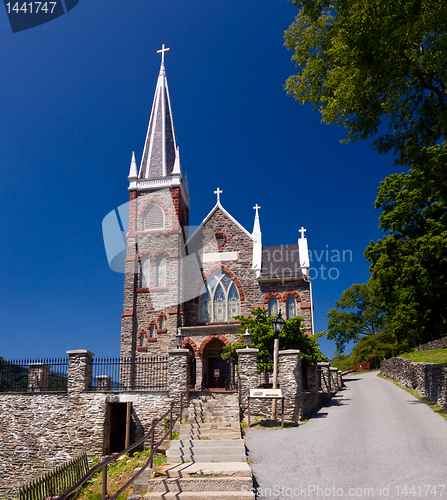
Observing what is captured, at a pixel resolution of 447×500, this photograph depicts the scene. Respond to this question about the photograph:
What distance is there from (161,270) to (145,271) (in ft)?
3.44

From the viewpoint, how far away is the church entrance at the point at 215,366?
77.4 ft

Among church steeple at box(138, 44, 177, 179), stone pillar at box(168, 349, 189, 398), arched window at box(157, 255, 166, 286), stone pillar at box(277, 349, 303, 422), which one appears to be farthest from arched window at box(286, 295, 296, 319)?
church steeple at box(138, 44, 177, 179)

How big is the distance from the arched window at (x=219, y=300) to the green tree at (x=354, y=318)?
1093 inches

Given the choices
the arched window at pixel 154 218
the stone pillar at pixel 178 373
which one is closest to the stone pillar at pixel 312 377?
the stone pillar at pixel 178 373

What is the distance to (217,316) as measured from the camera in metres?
25.0

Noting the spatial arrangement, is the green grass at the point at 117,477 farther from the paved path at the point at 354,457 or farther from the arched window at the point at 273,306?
the arched window at the point at 273,306

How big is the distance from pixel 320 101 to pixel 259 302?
13.4 meters

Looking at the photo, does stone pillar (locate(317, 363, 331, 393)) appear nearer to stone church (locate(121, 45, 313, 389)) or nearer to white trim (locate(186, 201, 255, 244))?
stone church (locate(121, 45, 313, 389))

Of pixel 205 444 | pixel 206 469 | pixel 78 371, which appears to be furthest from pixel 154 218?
pixel 206 469

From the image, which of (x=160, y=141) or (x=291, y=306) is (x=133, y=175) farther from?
(x=291, y=306)

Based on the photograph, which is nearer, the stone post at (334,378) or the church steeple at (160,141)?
the stone post at (334,378)

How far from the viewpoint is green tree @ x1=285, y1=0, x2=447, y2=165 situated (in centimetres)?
1079

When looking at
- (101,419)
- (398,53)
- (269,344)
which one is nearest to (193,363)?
(269,344)

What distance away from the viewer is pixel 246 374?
552 inches
